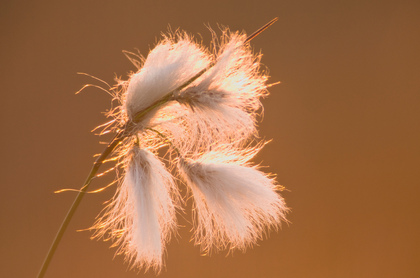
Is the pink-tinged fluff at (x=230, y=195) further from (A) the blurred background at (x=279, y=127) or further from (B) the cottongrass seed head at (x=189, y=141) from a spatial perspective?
(A) the blurred background at (x=279, y=127)

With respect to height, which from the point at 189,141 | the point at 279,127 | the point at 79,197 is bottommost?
the point at 79,197

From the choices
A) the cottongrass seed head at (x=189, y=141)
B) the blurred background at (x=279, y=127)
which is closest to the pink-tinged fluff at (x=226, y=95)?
the cottongrass seed head at (x=189, y=141)

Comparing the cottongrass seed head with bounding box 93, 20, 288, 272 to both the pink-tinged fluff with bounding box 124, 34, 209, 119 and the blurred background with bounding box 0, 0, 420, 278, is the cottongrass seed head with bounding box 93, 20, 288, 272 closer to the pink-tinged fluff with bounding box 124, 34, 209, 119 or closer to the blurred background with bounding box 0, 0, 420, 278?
the pink-tinged fluff with bounding box 124, 34, 209, 119

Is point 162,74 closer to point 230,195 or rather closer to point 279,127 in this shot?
point 230,195

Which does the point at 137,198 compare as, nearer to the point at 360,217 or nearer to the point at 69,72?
the point at 69,72

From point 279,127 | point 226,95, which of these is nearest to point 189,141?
point 226,95

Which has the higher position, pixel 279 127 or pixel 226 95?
pixel 279 127
